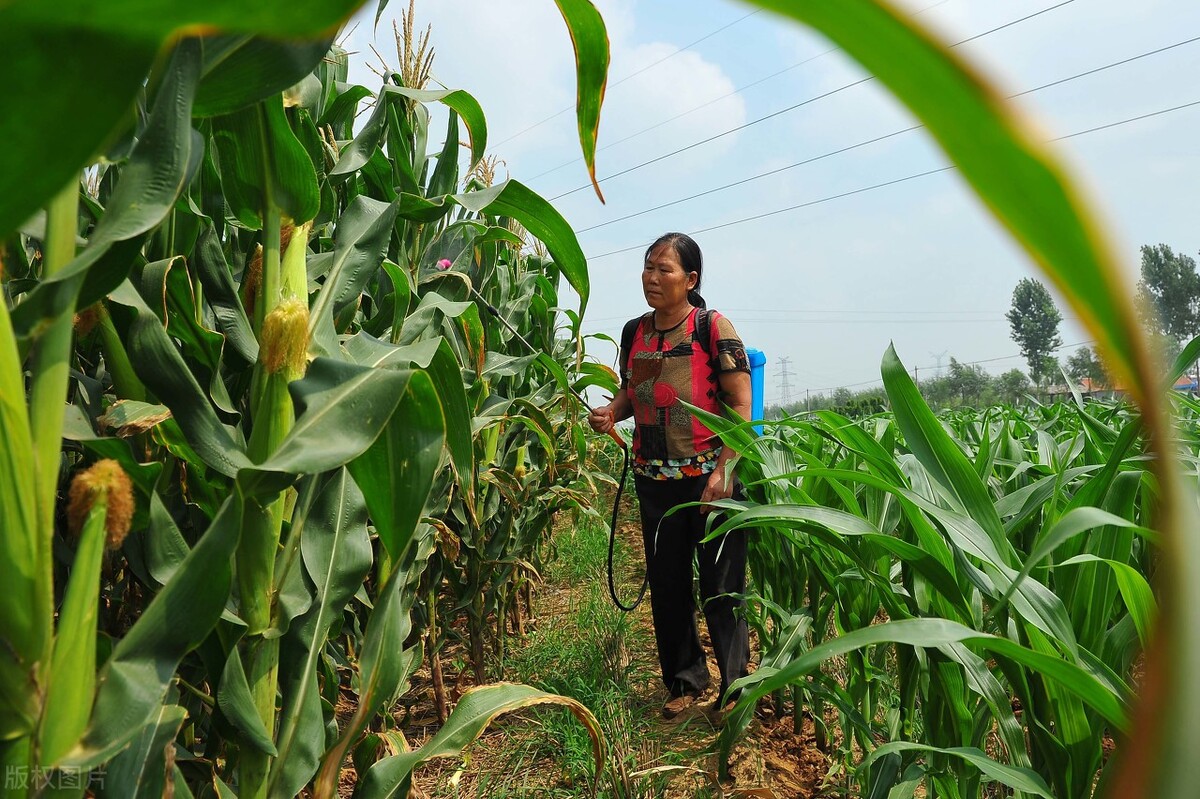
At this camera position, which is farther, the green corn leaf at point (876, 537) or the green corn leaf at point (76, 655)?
the green corn leaf at point (876, 537)

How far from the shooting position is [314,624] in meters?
A: 0.91

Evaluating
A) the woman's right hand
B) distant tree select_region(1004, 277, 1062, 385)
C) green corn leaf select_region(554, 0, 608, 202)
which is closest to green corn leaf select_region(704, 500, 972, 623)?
green corn leaf select_region(554, 0, 608, 202)

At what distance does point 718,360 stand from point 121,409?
1.74m

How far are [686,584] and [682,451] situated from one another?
473 millimetres

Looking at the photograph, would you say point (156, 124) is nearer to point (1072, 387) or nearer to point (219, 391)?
point (219, 391)

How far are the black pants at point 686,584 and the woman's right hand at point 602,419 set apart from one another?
0.22 m

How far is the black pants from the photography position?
2301mm

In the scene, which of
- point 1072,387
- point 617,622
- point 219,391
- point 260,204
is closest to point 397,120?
point 260,204

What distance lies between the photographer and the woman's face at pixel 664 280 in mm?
2350

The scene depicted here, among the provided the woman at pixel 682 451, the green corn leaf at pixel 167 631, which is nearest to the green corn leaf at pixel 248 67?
the green corn leaf at pixel 167 631

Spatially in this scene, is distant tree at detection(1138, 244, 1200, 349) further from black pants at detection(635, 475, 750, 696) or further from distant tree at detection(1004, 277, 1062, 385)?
black pants at detection(635, 475, 750, 696)

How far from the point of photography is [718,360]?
2.28 metres

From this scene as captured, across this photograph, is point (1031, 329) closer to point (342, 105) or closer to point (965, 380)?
point (965, 380)

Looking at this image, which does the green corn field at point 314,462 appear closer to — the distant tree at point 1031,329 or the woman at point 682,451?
the woman at point 682,451
